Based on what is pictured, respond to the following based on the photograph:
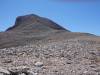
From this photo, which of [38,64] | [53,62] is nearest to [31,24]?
[53,62]

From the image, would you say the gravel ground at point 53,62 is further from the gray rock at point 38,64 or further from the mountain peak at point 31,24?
the mountain peak at point 31,24

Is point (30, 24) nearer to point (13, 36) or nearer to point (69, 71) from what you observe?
point (13, 36)

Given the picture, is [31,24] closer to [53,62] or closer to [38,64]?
[53,62]

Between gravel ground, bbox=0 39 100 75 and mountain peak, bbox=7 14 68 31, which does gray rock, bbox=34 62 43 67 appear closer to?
gravel ground, bbox=0 39 100 75

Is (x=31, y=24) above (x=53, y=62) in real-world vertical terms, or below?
above

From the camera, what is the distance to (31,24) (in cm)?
4825

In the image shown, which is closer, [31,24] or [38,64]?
[38,64]

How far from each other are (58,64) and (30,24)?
109 feet

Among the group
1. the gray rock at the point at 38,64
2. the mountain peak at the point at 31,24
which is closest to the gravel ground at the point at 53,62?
the gray rock at the point at 38,64

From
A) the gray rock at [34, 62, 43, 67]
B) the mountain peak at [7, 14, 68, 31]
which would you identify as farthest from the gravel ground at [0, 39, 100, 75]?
the mountain peak at [7, 14, 68, 31]

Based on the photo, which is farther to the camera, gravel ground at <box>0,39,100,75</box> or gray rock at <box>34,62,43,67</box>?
gray rock at <box>34,62,43,67</box>

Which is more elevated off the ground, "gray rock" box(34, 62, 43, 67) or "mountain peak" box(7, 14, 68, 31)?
"mountain peak" box(7, 14, 68, 31)

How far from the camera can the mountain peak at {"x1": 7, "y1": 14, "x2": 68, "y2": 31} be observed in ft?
155

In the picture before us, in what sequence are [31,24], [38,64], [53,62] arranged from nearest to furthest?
[38,64], [53,62], [31,24]
